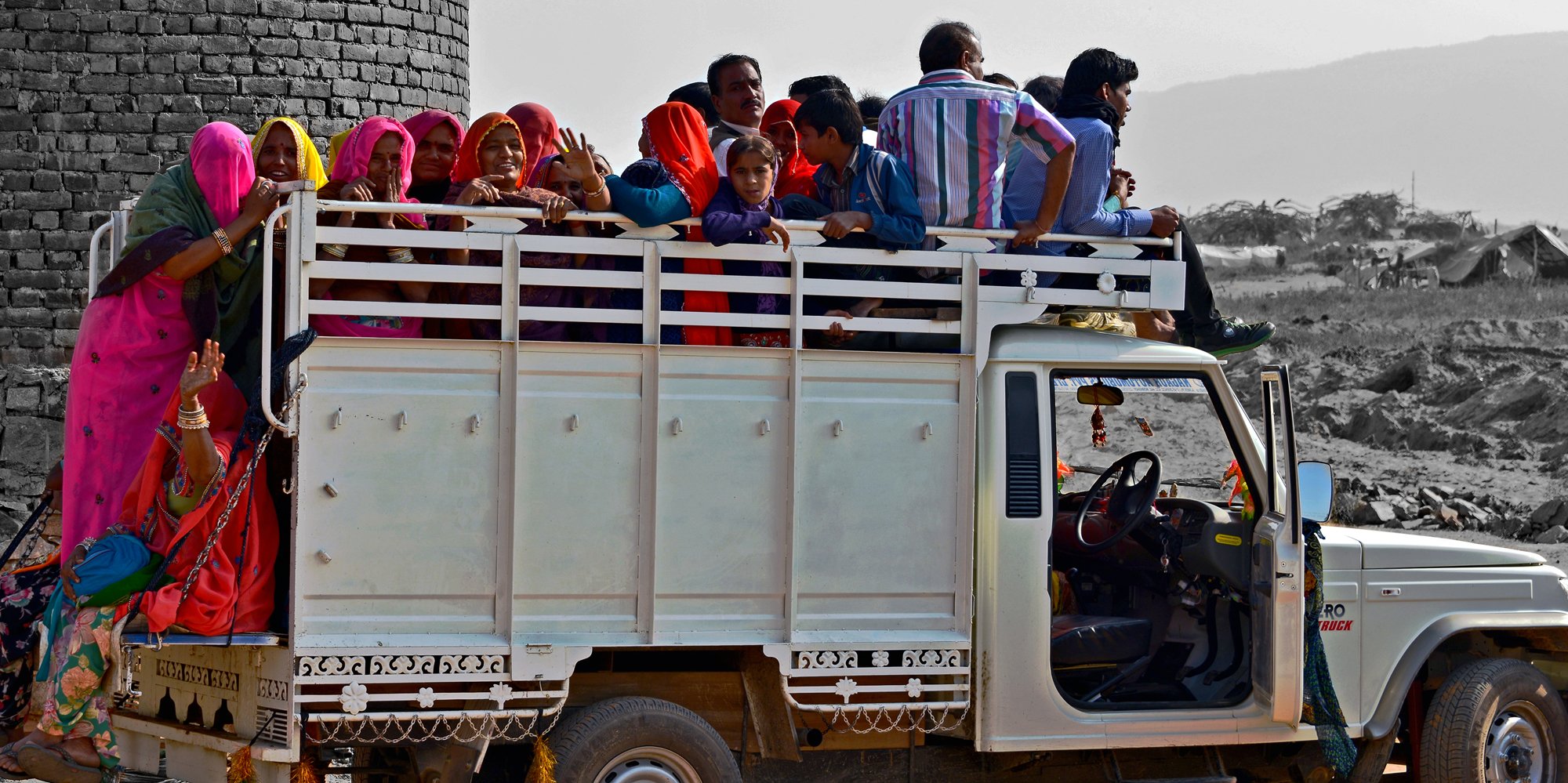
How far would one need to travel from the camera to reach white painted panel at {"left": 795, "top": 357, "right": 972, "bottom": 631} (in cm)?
496

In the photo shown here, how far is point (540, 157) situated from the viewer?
6.74 metres

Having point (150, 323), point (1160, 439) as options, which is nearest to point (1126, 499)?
point (150, 323)

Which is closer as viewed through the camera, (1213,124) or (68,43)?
(68,43)

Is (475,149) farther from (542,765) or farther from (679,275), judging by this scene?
(542,765)

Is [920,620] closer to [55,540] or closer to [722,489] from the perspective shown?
[722,489]

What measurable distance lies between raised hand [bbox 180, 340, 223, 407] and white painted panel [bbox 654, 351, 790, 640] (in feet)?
4.16

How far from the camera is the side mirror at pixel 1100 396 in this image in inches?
232

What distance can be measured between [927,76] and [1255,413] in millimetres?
17280

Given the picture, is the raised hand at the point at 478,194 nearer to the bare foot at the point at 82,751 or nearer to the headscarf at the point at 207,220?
the headscarf at the point at 207,220

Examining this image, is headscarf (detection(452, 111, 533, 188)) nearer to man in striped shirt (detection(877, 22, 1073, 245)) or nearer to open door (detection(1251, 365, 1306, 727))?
man in striped shirt (detection(877, 22, 1073, 245))

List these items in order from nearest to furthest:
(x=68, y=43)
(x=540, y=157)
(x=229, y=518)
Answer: (x=229, y=518), (x=540, y=157), (x=68, y=43)

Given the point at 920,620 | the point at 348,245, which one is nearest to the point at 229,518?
the point at 348,245

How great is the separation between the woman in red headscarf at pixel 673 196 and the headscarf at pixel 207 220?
1.03m

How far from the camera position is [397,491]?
4.65 metres
